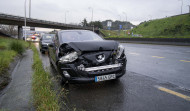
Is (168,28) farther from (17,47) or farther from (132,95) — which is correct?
(132,95)

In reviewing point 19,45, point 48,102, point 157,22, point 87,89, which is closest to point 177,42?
point 19,45

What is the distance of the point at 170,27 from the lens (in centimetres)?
5512

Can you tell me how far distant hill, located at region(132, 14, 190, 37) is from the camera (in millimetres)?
49625

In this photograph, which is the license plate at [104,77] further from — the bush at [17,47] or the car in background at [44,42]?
the car in background at [44,42]

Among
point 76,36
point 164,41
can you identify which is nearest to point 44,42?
point 76,36

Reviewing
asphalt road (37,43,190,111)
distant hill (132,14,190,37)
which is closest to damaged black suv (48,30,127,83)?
asphalt road (37,43,190,111)

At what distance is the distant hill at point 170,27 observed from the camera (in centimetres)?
4962

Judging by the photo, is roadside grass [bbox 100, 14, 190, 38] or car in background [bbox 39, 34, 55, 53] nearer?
car in background [bbox 39, 34, 55, 53]

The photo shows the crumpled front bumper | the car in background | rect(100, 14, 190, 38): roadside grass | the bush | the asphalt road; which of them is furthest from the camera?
rect(100, 14, 190, 38): roadside grass

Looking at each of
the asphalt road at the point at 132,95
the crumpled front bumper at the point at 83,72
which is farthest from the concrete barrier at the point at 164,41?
the crumpled front bumper at the point at 83,72

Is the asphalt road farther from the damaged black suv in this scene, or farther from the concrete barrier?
the concrete barrier

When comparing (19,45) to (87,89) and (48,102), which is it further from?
(48,102)

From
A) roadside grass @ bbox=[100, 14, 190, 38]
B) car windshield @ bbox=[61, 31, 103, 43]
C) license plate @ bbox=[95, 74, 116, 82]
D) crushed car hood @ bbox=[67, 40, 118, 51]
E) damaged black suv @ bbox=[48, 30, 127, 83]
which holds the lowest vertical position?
license plate @ bbox=[95, 74, 116, 82]

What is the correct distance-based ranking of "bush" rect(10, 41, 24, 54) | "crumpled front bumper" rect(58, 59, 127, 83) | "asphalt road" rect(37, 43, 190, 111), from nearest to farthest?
"asphalt road" rect(37, 43, 190, 111)
"crumpled front bumper" rect(58, 59, 127, 83)
"bush" rect(10, 41, 24, 54)
